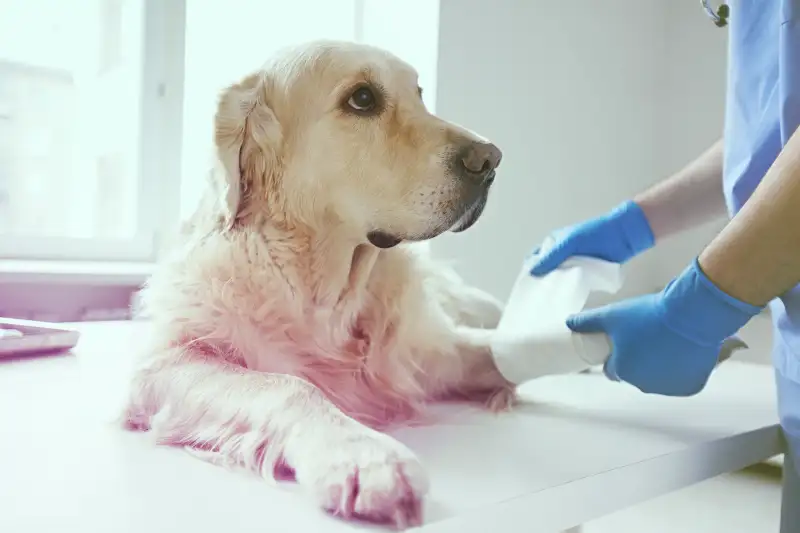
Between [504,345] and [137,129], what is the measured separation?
178cm

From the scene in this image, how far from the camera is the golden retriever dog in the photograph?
828 millimetres

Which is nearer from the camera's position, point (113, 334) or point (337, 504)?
point (337, 504)

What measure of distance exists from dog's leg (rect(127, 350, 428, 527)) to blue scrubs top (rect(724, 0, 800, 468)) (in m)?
0.52

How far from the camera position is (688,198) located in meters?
1.15

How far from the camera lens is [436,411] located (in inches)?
35.1

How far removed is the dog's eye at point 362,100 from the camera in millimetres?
912

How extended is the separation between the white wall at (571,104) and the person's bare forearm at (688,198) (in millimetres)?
1013

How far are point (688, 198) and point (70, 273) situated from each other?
Result: 61.2 inches

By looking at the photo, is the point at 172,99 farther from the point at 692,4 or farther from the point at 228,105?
the point at 692,4

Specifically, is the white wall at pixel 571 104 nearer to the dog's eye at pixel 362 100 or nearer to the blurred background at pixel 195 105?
the blurred background at pixel 195 105

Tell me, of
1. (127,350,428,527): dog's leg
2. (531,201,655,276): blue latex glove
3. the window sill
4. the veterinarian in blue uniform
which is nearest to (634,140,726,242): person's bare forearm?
(531,201,655,276): blue latex glove

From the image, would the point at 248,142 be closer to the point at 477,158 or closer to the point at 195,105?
the point at 477,158

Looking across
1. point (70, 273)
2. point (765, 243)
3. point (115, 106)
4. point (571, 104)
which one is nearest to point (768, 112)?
point (765, 243)

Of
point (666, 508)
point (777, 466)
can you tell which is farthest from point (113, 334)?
point (777, 466)
